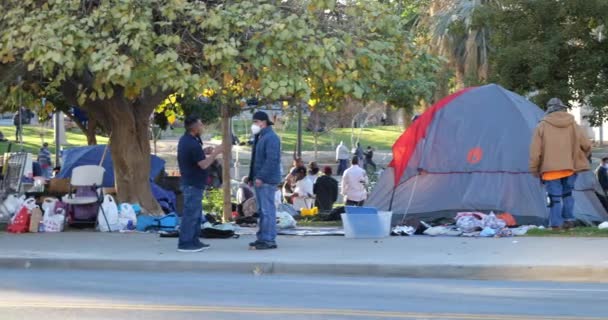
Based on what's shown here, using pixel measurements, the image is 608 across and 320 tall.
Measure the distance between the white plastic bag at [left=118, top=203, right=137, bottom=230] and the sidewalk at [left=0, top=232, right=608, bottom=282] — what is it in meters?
1.21

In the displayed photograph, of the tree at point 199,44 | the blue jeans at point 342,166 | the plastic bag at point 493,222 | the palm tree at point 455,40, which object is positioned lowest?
the blue jeans at point 342,166

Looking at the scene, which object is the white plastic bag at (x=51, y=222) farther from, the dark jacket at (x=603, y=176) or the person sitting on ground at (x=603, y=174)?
the dark jacket at (x=603, y=176)

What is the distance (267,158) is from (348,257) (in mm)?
1639

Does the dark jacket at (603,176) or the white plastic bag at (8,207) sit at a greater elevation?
the dark jacket at (603,176)

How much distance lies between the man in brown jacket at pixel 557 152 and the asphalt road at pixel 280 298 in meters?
3.53

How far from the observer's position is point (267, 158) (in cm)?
1323

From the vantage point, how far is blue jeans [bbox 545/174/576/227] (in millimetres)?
14570

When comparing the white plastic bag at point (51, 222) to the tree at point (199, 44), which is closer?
the tree at point (199, 44)

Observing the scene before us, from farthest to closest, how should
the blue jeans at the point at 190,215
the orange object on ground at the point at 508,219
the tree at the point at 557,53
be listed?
the tree at the point at 557,53, the orange object on ground at the point at 508,219, the blue jeans at the point at 190,215

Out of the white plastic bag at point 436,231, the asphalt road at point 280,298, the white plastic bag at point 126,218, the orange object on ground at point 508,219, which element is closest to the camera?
the asphalt road at point 280,298

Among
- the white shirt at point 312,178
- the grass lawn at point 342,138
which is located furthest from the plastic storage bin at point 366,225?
the grass lawn at point 342,138

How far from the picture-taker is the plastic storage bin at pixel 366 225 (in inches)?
580

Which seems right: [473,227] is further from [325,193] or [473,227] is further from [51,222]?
[325,193]

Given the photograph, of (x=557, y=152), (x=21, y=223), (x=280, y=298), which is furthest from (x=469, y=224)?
(x=21, y=223)
